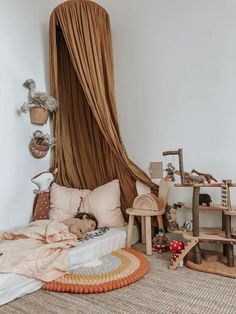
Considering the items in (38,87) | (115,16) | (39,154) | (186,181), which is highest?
(115,16)

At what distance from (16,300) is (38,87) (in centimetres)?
187

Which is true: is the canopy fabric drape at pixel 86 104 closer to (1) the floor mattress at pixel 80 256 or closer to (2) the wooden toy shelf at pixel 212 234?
(1) the floor mattress at pixel 80 256

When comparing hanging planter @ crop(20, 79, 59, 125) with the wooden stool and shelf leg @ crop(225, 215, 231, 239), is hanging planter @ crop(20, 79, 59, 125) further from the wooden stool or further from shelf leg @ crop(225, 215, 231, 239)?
shelf leg @ crop(225, 215, 231, 239)

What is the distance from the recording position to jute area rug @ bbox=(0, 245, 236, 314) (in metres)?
1.41

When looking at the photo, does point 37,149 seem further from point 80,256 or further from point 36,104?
point 80,256

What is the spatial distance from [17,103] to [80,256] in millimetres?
1435

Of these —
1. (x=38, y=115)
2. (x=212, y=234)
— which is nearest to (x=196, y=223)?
(x=212, y=234)

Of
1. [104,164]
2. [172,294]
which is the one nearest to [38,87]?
[104,164]

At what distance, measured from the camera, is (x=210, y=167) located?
7.36ft

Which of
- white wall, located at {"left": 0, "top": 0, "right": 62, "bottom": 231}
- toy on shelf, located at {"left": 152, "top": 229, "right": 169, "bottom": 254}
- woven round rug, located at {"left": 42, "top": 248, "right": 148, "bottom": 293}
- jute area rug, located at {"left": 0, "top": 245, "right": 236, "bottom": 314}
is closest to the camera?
jute area rug, located at {"left": 0, "top": 245, "right": 236, "bottom": 314}

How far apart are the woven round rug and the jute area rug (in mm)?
31

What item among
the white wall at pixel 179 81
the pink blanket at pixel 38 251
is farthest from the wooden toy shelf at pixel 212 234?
the pink blanket at pixel 38 251

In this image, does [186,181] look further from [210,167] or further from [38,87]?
[38,87]

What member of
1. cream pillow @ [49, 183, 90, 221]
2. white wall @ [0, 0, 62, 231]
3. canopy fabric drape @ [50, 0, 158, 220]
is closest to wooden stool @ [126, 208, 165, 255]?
canopy fabric drape @ [50, 0, 158, 220]
